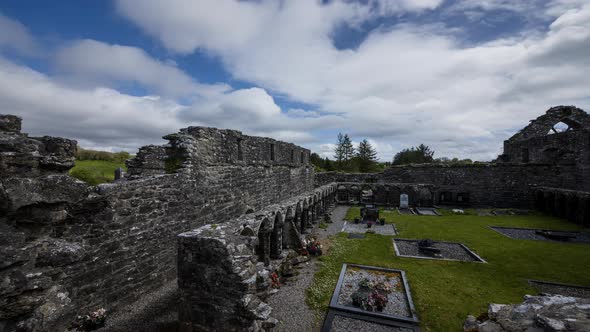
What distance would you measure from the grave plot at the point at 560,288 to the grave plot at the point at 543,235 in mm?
6229

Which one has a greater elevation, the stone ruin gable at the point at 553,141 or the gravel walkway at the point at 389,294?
the stone ruin gable at the point at 553,141

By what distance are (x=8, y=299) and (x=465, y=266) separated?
1173cm

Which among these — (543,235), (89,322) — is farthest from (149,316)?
(543,235)

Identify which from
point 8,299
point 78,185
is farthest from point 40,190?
point 8,299

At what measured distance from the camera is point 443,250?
11.5m

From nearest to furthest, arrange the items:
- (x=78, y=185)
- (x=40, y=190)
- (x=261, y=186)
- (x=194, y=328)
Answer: (x=40, y=190)
(x=78, y=185)
(x=194, y=328)
(x=261, y=186)

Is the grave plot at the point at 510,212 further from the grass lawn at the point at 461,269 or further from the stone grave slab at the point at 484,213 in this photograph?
the grass lawn at the point at 461,269

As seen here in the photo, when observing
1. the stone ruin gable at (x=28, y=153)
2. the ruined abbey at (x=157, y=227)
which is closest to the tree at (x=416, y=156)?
the ruined abbey at (x=157, y=227)

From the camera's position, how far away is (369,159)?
54.9 metres

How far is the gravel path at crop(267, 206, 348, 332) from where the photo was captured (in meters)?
6.09

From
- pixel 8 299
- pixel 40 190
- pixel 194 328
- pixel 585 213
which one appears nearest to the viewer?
pixel 8 299

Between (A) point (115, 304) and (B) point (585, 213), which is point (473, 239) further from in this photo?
(A) point (115, 304)

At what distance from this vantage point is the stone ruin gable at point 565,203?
50.8 feet

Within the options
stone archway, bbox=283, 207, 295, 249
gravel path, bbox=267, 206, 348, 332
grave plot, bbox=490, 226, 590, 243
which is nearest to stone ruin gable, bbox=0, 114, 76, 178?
gravel path, bbox=267, 206, 348, 332
